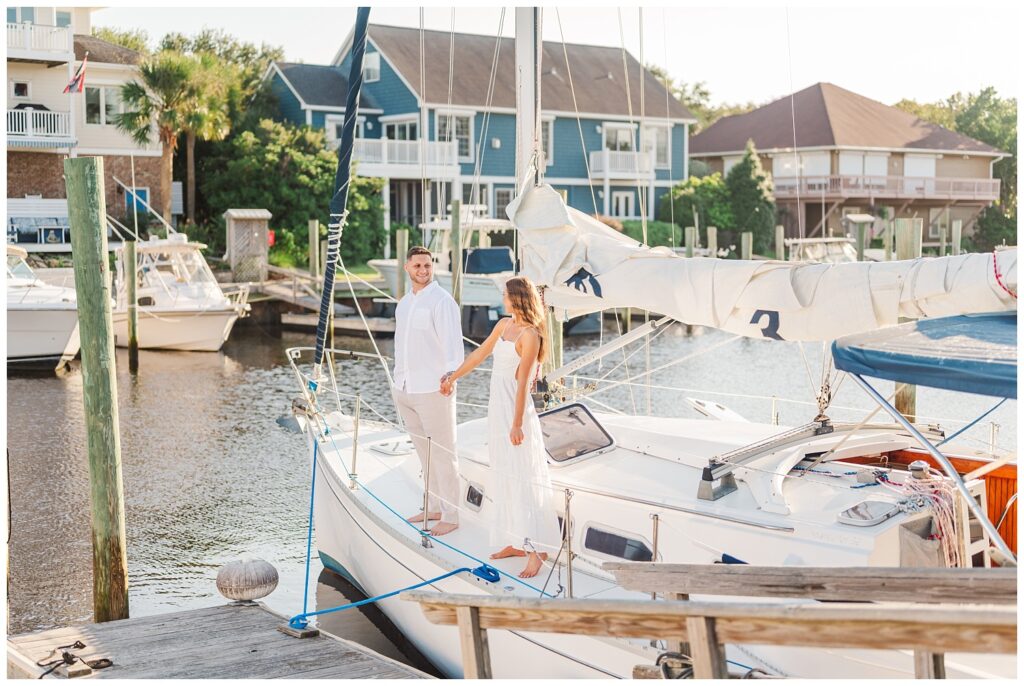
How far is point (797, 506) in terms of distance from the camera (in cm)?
645

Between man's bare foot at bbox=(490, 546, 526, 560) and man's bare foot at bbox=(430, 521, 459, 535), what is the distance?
0.73 meters

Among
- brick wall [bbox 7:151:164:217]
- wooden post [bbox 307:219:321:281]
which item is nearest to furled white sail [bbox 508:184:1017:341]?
A: wooden post [bbox 307:219:321:281]

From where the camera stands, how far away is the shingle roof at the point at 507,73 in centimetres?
4012

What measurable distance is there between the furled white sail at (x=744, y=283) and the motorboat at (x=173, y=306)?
17623 mm

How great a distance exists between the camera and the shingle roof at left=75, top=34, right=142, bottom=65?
36.4 m

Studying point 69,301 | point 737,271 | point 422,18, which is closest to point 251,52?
point 69,301

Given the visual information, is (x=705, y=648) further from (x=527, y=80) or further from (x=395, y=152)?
(x=395, y=152)

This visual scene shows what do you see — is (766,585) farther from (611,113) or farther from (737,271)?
(611,113)

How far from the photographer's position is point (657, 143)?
4472cm

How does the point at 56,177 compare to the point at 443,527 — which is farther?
the point at 56,177

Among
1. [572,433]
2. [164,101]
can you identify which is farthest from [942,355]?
[164,101]

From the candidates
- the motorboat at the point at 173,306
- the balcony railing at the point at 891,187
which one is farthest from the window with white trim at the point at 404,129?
the motorboat at the point at 173,306

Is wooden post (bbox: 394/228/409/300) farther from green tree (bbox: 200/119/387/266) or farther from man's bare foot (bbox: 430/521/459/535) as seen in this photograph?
man's bare foot (bbox: 430/521/459/535)

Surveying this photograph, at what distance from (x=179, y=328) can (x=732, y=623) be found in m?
22.7
